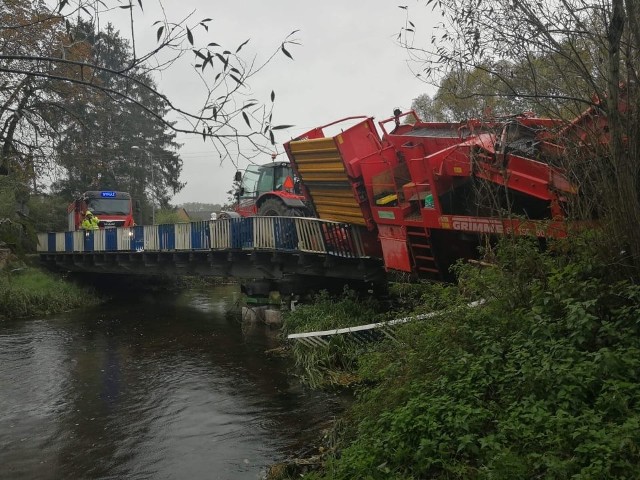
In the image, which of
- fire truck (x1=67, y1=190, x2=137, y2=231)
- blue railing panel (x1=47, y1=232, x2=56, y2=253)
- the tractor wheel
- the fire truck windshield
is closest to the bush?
the tractor wheel

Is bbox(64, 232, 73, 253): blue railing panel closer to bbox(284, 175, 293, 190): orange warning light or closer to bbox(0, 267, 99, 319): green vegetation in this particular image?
bbox(0, 267, 99, 319): green vegetation

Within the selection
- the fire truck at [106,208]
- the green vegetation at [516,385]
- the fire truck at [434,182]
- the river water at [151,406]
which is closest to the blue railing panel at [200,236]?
the river water at [151,406]

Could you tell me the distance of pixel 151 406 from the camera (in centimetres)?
830

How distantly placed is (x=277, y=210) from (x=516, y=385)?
1088cm

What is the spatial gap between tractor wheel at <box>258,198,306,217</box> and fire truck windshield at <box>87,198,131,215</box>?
12257 millimetres

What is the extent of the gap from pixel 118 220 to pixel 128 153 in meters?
14.2

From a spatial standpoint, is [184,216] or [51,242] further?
[184,216]

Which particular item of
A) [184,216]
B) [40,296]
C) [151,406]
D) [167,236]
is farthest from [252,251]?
[184,216]

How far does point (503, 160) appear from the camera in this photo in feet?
21.7

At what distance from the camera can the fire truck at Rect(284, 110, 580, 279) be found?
22.1 ft

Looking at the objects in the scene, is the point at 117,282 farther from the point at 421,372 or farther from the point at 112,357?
the point at 421,372

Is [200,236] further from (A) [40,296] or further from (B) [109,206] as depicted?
(B) [109,206]

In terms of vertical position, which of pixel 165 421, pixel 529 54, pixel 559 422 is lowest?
pixel 165 421

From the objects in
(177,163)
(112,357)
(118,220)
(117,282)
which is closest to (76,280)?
(117,282)
